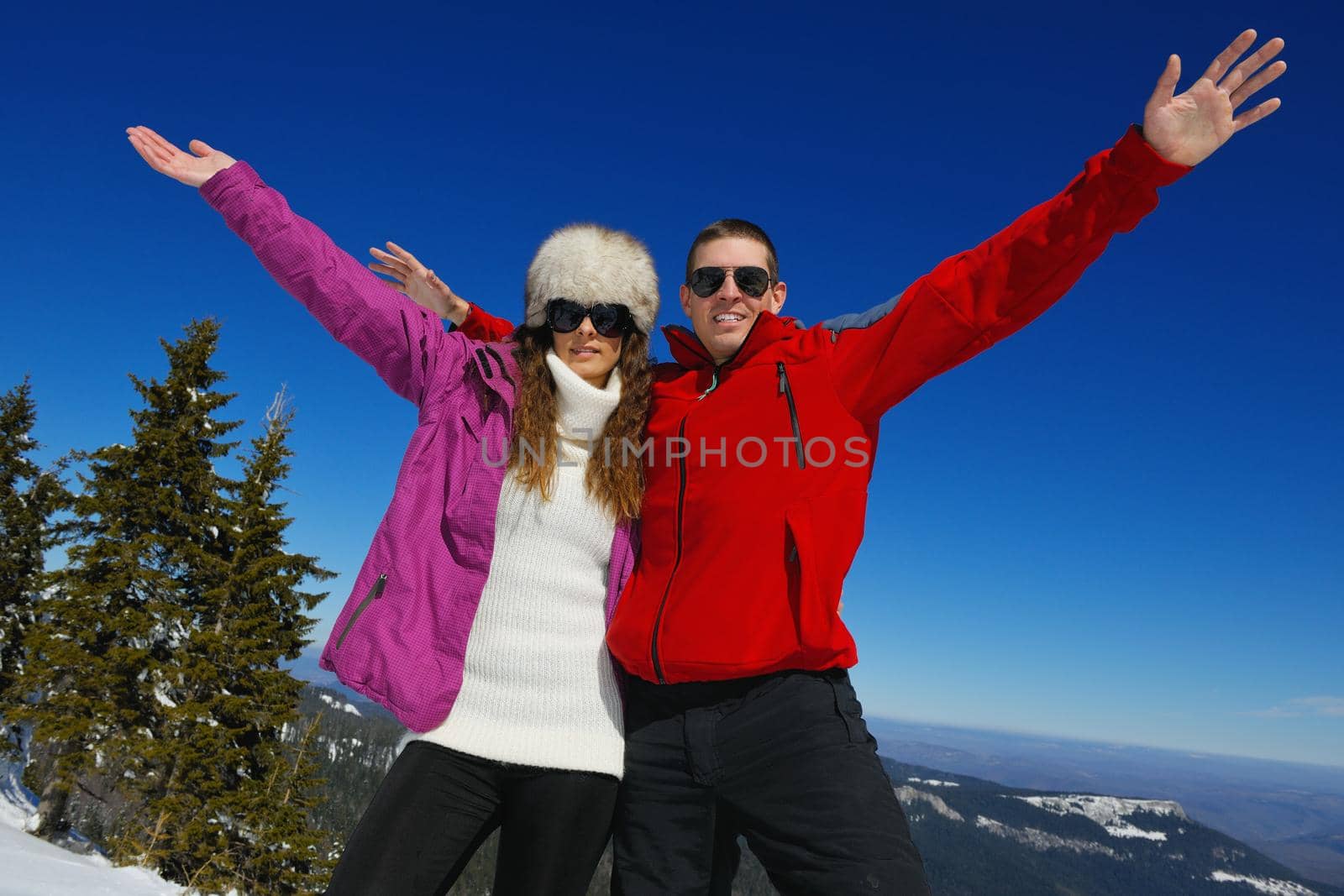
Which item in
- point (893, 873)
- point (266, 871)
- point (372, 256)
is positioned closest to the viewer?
point (893, 873)

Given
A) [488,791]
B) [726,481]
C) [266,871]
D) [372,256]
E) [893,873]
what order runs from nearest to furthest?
1. [893,873]
2. [488,791]
3. [726,481]
4. [372,256]
5. [266,871]

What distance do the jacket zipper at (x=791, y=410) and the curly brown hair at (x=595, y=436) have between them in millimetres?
707

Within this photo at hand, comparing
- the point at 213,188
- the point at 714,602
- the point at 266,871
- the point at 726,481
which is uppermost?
the point at 213,188

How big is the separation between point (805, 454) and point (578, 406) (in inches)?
44.1

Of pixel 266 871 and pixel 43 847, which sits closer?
pixel 43 847

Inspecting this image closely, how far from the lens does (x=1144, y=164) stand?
2.71 metres

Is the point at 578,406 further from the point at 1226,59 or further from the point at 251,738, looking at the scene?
the point at 251,738

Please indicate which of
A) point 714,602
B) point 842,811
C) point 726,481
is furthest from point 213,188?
point 842,811

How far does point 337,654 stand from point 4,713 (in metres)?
22.8

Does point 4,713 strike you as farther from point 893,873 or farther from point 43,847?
point 893,873

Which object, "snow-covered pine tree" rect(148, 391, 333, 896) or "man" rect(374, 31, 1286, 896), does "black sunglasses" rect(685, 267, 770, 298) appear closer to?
"man" rect(374, 31, 1286, 896)

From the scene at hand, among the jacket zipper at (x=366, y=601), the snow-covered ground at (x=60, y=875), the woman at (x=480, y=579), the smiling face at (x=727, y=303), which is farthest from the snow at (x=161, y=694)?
the smiling face at (x=727, y=303)

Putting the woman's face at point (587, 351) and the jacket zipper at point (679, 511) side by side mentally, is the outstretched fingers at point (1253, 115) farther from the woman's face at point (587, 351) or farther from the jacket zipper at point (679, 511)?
the woman's face at point (587, 351)

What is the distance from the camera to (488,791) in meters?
2.91
